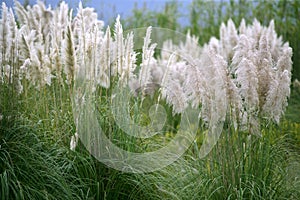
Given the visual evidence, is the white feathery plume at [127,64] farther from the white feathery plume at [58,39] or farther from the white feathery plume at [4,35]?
the white feathery plume at [4,35]

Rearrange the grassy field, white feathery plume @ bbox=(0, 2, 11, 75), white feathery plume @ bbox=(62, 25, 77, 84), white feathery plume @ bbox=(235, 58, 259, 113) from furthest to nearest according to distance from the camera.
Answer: white feathery plume @ bbox=(0, 2, 11, 75) < white feathery plume @ bbox=(62, 25, 77, 84) < white feathery plume @ bbox=(235, 58, 259, 113) < the grassy field

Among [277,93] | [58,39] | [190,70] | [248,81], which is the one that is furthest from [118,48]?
[277,93]

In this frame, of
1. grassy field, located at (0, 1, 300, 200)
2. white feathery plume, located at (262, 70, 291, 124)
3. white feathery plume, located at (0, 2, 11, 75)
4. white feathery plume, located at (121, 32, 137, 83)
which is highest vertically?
white feathery plume, located at (0, 2, 11, 75)

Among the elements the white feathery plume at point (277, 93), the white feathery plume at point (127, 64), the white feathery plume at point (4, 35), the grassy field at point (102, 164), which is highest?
the white feathery plume at point (4, 35)

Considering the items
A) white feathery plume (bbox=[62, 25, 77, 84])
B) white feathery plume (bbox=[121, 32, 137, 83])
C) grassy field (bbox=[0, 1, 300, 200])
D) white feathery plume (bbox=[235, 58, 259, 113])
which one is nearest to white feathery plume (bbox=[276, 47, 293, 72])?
white feathery plume (bbox=[235, 58, 259, 113])

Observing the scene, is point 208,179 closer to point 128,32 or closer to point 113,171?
point 113,171

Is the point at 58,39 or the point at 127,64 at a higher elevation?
the point at 58,39

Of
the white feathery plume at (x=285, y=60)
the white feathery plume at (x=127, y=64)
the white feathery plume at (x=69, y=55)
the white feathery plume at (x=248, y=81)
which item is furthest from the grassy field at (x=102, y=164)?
the white feathery plume at (x=285, y=60)

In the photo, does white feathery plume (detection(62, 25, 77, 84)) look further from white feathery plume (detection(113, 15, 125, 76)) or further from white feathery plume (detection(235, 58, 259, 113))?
white feathery plume (detection(235, 58, 259, 113))

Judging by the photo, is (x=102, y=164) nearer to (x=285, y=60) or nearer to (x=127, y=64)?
(x=127, y=64)

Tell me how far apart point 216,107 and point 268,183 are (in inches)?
24.1

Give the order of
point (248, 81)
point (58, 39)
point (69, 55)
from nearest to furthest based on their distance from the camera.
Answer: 1. point (248, 81)
2. point (69, 55)
3. point (58, 39)

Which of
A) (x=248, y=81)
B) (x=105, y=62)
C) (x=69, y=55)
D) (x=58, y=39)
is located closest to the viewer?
(x=248, y=81)

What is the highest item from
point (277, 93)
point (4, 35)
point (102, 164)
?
point (4, 35)
